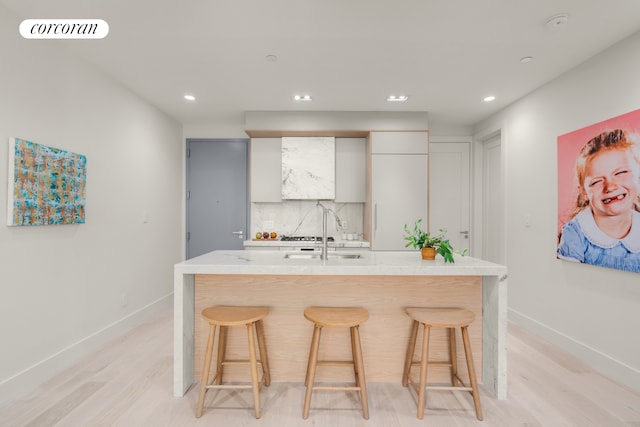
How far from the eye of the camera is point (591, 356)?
8.32 feet

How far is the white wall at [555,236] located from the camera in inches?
90.5

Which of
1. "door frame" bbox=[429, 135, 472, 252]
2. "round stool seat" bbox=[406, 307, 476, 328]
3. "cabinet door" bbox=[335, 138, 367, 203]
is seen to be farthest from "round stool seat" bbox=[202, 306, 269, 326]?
"door frame" bbox=[429, 135, 472, 252]

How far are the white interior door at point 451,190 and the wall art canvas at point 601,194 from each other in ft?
5.70

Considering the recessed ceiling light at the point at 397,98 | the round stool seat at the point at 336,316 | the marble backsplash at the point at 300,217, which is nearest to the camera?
the round stool seat at the point at 336,316

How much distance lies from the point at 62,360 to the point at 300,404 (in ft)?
6.18

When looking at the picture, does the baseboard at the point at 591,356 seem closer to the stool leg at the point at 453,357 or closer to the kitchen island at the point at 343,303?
the kitchen island at the point at 343,303

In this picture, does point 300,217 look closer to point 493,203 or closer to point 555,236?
point 493,203

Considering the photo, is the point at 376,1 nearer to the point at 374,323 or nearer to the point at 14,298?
the point at 374,323

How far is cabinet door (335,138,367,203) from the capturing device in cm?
418

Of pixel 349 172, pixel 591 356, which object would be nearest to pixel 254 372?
pixel 591 356

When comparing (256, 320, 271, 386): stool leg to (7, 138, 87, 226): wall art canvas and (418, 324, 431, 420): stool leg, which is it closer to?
(418, 324, 431, 420): stool leg

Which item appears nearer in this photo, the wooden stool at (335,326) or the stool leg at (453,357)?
the wooden stool at (335,326)

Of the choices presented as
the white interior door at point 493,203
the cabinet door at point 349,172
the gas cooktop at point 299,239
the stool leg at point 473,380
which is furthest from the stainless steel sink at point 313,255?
the white interior door at point 493,203

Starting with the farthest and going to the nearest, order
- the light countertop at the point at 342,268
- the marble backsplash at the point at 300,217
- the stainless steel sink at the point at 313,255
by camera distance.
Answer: the marble backsplash at the point at 300,217
the stainless steel sink at the point at 313,255
the light countertop at the point at 342,268
